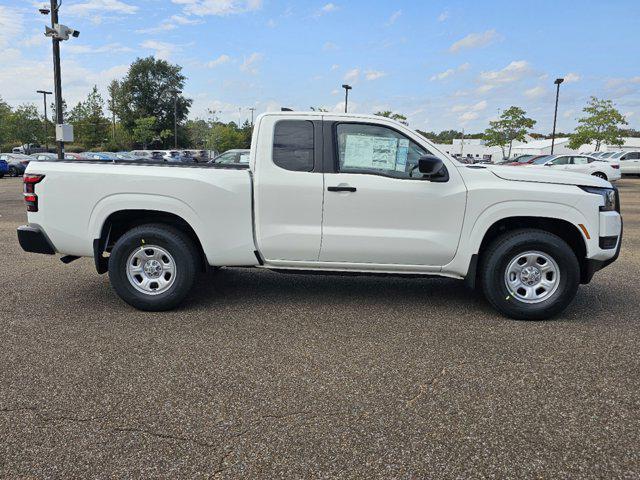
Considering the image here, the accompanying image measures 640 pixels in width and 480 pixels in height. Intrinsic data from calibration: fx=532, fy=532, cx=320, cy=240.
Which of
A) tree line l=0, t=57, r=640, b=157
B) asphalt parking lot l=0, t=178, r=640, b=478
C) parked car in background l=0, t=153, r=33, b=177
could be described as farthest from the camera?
tree line l=0, t=57, r=640, b=157

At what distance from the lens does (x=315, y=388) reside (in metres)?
3.47

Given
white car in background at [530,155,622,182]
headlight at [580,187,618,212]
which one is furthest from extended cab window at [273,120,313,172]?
white car in background at [530,155,622,182]

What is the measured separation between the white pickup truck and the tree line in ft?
179

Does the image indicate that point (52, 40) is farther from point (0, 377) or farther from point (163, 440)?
point (163, 440)

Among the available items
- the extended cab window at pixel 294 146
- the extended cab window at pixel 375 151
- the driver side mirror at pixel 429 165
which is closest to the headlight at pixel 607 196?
the driver side mirror at pixel 429 165

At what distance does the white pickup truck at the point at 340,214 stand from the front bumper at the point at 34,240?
0.04 ft

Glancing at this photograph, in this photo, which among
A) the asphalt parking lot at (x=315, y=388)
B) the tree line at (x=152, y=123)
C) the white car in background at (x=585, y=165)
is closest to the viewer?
the asphalt parking lot at (x=315, y=388)

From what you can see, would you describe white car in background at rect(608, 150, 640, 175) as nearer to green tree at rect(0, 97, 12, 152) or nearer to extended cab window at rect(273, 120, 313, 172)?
extended cab window at rect(273, 120, 313, 172)

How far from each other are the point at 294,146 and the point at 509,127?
202 feet

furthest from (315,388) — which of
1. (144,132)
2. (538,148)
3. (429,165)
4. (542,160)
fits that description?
(538,148)

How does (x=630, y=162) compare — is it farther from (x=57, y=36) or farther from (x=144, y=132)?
(x=144, y=132)

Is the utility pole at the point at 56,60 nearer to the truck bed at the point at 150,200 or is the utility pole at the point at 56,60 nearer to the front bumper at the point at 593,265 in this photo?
the truck bed at the point at 150,200

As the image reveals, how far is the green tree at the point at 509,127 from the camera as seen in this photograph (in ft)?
198

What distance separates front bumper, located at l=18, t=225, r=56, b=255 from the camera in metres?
5.01
